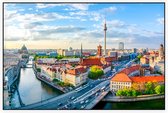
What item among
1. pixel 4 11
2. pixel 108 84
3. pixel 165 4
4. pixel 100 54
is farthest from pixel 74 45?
pixel 165 4

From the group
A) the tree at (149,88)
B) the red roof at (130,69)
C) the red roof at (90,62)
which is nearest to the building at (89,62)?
the red roof at (90,62)

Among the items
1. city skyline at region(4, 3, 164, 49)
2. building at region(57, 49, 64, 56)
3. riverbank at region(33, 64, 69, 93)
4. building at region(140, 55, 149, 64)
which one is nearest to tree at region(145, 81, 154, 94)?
building at region(140, 55, 149, 64)

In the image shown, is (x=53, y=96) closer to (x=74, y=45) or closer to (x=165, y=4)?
(x=74, y=45)

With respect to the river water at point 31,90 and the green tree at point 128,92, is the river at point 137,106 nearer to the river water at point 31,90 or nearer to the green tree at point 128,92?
the green tree at point 128,92

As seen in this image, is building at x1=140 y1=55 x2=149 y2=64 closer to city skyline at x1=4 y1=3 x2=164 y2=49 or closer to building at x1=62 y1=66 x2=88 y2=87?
city skyline at x1=4 y1=3 x2=164 y2=49

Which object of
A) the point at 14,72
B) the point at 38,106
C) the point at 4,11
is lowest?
the point at 38,106

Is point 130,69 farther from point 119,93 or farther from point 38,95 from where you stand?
point 38,95

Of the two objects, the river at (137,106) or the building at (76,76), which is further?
the building at (76,76)
